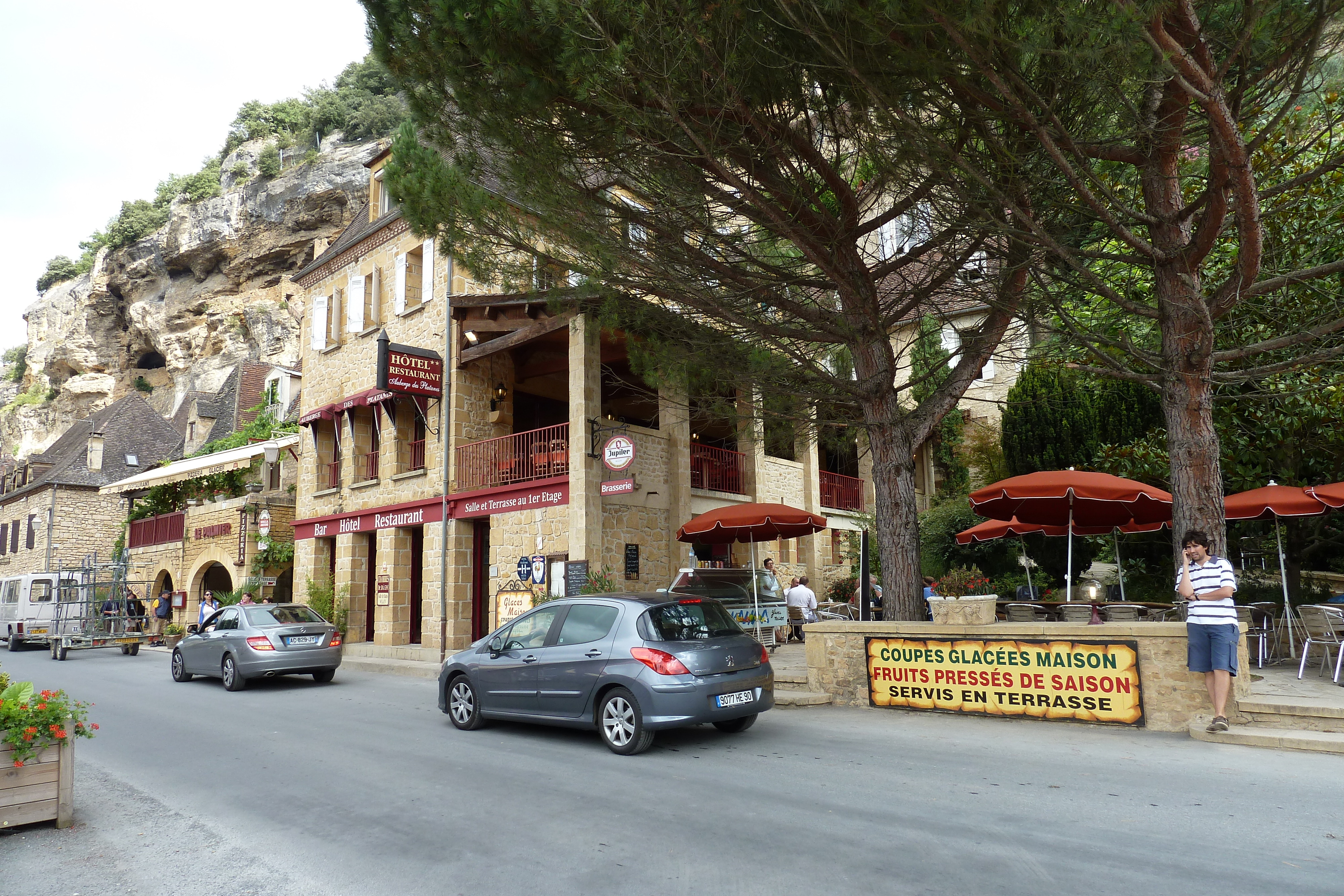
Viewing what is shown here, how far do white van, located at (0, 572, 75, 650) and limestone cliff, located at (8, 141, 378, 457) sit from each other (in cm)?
2051

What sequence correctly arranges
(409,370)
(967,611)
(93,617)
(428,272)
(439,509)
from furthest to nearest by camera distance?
(93,617) → (428,272) → (439,509) → (409,370) → (967,611)

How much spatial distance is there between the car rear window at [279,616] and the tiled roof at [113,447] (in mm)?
31313

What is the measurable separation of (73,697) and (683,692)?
10.7 m

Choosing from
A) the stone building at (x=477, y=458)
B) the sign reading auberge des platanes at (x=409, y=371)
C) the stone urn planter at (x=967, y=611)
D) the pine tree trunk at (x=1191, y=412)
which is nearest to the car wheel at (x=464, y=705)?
the stone urn planter at (x=967, y=611)

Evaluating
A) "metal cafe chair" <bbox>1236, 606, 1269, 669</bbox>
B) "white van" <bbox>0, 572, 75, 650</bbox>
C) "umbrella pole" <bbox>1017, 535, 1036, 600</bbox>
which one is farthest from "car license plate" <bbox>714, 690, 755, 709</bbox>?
"white van" <bbox>0, 572, 75, 650</bbox>

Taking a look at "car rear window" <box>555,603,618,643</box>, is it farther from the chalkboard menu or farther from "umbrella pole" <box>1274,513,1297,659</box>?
"umbrella pole" <box>1274,513,1297,659</box>

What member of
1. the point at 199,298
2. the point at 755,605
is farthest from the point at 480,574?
the point at 199,298

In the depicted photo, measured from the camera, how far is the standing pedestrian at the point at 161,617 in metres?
25.8

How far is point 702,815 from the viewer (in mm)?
5332

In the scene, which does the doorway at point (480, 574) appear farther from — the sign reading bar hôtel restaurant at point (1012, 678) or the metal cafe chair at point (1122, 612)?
the metal cafe chair at point (1122, 612)

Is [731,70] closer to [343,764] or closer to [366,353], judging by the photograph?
[343,764]

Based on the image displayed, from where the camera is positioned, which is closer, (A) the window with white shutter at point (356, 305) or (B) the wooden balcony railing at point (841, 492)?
(A) the window with white shutter at point (356, 305)

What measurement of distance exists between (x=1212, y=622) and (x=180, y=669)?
50.9 ft

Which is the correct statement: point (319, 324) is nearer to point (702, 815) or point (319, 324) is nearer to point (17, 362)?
point (702, 815)
